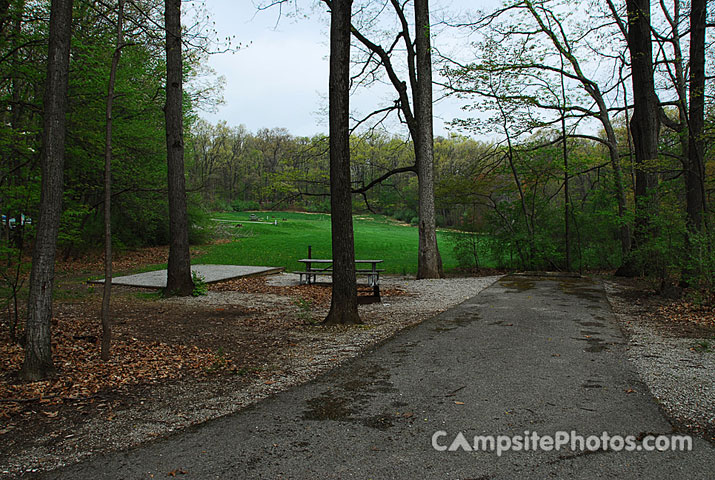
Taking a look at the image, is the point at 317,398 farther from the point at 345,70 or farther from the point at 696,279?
the point at 696,279

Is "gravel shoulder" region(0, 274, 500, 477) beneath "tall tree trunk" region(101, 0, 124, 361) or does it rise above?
beneath

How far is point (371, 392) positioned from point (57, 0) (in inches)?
179

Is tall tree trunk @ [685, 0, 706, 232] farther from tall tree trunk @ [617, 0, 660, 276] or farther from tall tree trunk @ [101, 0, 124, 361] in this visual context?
tall tree trunk @ [101, 0, 124, 361]

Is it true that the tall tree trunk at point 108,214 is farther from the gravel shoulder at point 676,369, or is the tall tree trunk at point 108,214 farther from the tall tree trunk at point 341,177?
the gravel shoulder at point 676,369

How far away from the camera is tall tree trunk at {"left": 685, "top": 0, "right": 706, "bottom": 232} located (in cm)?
989

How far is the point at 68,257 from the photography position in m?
18.2

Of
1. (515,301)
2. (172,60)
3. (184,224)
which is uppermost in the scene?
(172,60)

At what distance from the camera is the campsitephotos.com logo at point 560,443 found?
303 cm

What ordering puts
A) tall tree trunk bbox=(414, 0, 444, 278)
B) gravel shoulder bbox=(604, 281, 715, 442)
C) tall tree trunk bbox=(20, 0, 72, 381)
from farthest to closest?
tall tree trunk bbox=(414, 0, 444, 278) → tall tree trunk bbox=(20, 0, 72, 381) → gravel shoulder bbox=(604, 281, 715, 442)

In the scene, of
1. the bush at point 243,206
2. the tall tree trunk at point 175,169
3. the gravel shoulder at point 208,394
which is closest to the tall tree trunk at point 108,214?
the gravel shoulder at point 208,394

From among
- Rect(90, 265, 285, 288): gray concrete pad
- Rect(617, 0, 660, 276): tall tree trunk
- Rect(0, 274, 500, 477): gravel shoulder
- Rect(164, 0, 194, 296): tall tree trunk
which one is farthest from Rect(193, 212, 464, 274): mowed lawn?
Rect(0, 274, 500, 477): gravel shoulder

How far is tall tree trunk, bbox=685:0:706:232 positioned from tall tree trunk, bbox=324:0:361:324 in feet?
23.2

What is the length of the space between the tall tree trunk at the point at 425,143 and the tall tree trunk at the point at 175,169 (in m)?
6.73

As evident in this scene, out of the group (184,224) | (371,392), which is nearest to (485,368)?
(371,392)
